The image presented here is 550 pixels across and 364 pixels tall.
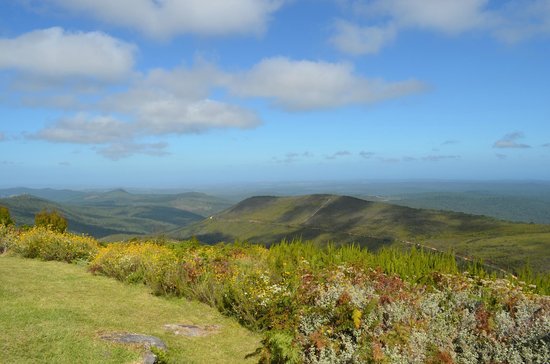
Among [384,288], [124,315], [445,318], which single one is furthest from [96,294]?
[445,318]

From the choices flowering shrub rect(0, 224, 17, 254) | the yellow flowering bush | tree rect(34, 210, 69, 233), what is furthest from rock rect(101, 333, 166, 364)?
tree rect(34, 210, 69, 233)

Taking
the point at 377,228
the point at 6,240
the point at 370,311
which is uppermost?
the point at 370,311

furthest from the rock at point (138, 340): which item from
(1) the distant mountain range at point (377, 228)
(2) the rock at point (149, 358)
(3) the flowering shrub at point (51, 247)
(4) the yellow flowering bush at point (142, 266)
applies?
(1) the distant mountain range at point (377, 228)

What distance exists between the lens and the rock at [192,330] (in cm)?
1030

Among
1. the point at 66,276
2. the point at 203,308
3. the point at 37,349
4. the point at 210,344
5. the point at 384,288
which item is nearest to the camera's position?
the point at 37,349

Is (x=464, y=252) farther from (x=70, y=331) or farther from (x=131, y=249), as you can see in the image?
(x=70, y=331)

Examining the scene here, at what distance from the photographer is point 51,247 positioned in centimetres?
1856

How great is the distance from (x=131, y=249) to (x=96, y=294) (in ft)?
15.1

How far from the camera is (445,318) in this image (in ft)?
29.2

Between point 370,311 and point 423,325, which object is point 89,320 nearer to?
point 370,311

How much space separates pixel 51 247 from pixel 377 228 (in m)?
73.0

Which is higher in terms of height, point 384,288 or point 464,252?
point 384,288

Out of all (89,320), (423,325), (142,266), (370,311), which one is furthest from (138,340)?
(142,266)

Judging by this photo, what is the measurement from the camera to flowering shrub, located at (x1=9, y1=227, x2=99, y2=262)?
1847 centimetres
